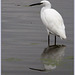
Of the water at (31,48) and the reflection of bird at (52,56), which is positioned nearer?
the water at (31,48)

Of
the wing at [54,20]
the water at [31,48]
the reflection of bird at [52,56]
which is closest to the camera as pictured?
the water at [31,48]

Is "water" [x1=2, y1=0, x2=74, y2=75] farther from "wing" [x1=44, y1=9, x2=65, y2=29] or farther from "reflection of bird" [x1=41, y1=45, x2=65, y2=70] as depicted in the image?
"wing" [x1=44, y1=9, x2=65, y2=29]

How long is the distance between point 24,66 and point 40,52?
1738mm

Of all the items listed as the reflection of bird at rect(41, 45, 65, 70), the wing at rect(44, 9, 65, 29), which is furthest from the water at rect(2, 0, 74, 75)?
the wing at rect(44, 9, 65, 29)

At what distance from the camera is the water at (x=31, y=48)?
37.0 feet

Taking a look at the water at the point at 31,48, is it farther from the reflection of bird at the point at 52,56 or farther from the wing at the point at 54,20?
the wing at the point at 54,20

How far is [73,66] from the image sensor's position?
1156 centimetres

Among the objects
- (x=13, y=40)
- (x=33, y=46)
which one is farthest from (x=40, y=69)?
(x=13, y=40)

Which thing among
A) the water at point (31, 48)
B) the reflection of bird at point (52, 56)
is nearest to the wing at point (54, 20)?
the water at point (31, 48)

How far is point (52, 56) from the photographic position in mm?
12617

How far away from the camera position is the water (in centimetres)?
1127

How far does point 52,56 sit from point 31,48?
124cm

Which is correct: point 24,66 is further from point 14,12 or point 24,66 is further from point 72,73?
point 14,12

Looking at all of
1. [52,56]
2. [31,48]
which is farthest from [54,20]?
[52,56]
